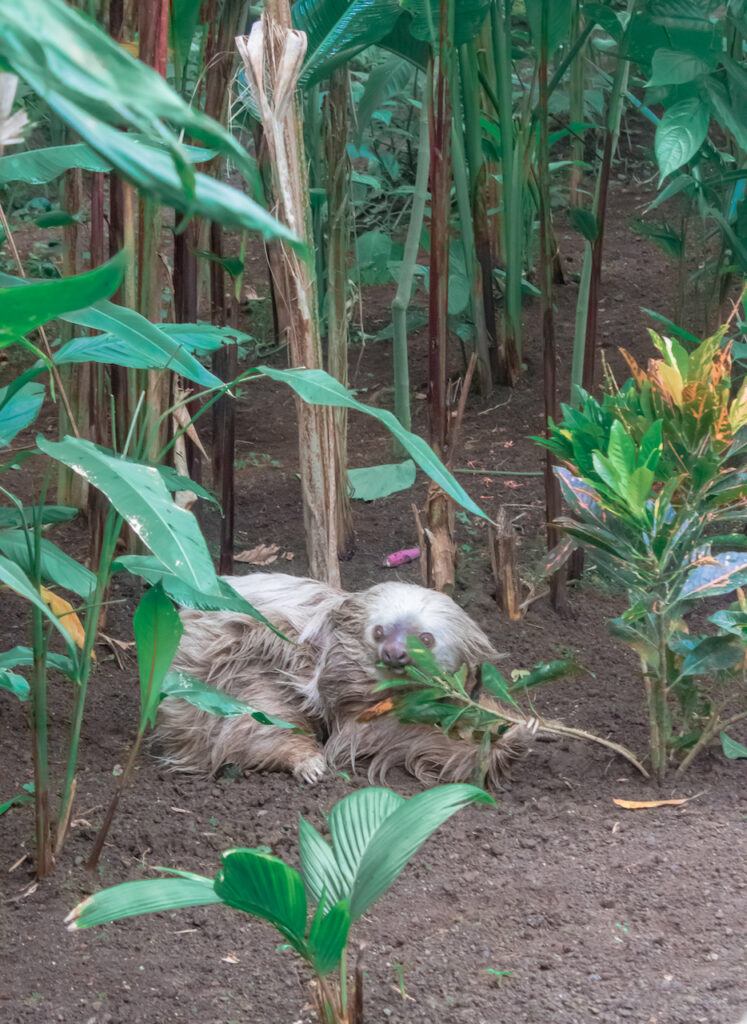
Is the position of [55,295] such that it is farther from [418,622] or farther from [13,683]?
[418,622]

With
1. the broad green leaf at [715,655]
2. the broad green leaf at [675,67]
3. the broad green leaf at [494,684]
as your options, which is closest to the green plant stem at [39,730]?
the broad green leaf at [494,684]

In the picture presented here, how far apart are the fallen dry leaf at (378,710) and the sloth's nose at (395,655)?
3.7 inches

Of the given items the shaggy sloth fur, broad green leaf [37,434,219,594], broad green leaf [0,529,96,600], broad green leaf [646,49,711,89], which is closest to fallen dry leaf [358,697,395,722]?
the shaggy sloth fur

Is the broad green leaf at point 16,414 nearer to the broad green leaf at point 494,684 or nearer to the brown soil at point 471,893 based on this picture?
the brown soil at point 471,893

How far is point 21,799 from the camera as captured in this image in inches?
91.5

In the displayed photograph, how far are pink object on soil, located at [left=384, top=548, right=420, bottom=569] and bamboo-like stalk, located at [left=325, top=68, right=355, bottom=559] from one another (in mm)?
172

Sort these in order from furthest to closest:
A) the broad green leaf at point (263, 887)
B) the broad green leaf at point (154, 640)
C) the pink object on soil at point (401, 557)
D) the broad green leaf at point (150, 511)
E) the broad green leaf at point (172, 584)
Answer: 1. the pink object on soil at point (401, 557)
2. the broad green leaf at point (172, 584)
3. the broad green leaf at point (154, 640)
4. the broad green leaf at point (150, 511)
5. the broad green leaf at point (263, 887)

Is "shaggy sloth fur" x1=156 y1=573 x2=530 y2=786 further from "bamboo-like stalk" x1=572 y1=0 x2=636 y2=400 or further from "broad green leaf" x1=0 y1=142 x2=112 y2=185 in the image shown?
"broad green leaf" x1=0 y1=142 x2=112 y2=185

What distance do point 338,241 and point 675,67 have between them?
3.66ft

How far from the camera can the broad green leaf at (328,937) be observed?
1.42m

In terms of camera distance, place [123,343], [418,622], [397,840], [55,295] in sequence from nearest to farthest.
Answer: [55,295] → [397,840] → [123,343] → [418,622]

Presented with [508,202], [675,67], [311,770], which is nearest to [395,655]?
[311,770]

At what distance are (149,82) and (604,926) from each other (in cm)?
169

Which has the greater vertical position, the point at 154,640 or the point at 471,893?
the point at 154,640
